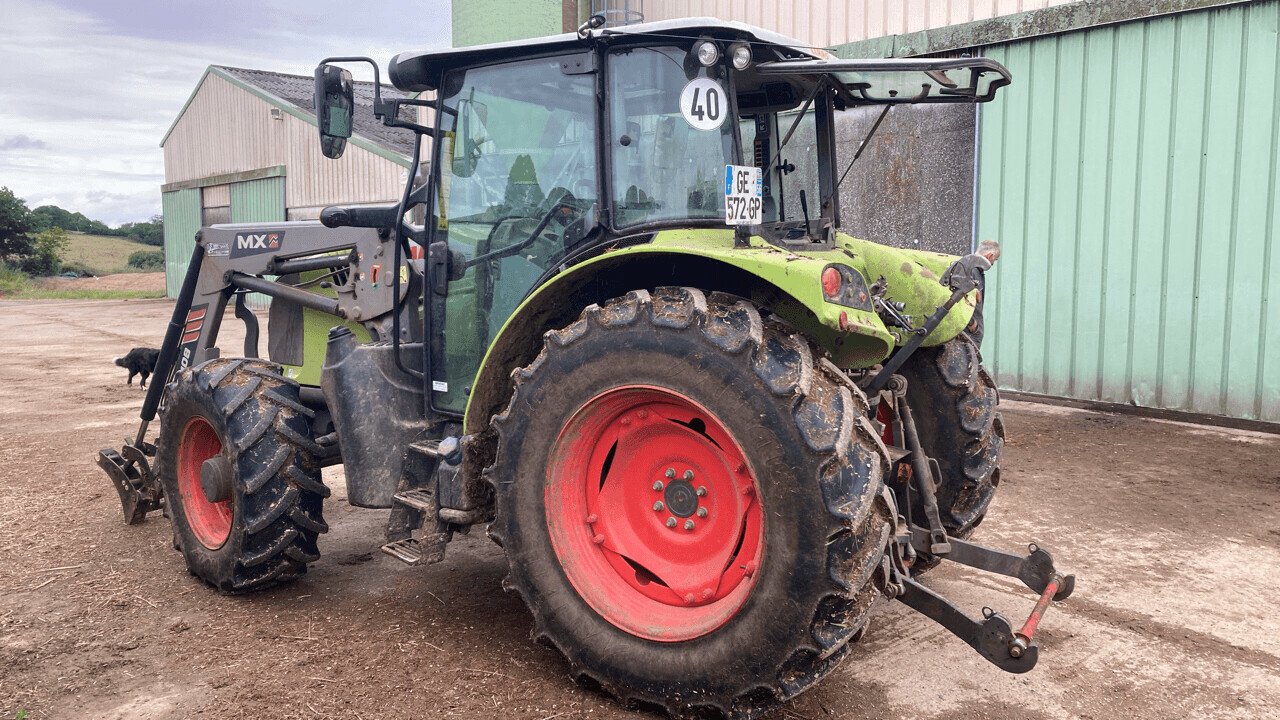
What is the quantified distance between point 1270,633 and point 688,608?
7.91 ft

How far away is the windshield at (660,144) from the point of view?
3.46 m

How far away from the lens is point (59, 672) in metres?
3.54

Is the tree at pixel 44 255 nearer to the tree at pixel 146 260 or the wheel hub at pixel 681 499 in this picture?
the tree at pixel 146 260

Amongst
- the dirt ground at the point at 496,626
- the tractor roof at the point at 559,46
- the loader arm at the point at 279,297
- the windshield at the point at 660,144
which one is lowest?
the dirt ground at the point at 496,626

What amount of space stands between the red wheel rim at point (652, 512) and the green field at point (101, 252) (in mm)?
44510

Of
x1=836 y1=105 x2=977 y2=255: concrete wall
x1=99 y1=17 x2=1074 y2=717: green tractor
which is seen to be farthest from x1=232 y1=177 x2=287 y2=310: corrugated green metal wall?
x1=99 y1=17 x2=1074 y2=717: green tractor

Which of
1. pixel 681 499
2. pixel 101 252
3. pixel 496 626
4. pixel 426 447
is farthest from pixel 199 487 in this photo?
pixel 101 252

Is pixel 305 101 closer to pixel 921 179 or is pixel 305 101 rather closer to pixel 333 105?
pixel 921 179

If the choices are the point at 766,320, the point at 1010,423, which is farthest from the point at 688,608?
the point at 1010,423

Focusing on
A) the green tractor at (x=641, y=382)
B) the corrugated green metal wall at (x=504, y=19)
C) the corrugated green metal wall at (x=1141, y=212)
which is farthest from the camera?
the corrugated green metal wall at (x=504, y=19)

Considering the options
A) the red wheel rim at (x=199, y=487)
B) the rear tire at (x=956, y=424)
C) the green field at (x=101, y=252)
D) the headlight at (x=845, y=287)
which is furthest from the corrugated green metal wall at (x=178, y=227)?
the headlight at (x=845, y=287)

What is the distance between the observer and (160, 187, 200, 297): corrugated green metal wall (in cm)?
2647

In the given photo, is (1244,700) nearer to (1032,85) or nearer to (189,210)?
(1032,85)

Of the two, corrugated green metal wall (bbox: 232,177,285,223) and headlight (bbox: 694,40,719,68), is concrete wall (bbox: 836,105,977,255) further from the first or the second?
corrugated green metal wall (bbox: 232,177,285,223)
